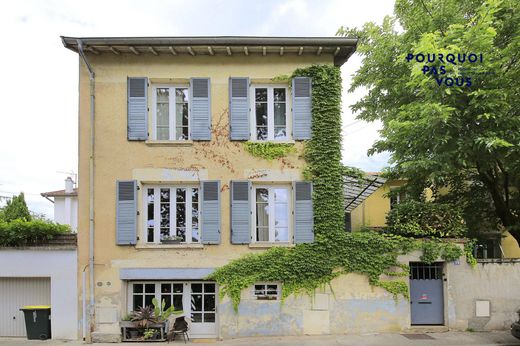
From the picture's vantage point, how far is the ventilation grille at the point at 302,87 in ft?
40.0

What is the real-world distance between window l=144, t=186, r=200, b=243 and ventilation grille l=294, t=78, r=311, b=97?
392 centimetres

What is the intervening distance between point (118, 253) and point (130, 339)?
2.27 m

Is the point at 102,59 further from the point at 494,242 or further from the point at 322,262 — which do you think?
the point at 494,242

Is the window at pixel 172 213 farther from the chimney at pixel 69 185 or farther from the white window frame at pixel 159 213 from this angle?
the chimney at pixel 69 185

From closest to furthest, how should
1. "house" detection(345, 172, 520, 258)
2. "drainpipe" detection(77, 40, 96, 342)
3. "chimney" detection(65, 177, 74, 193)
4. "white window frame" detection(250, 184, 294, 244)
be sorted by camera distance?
"drainpipe" detection(77, 40, 96, 342), "white window frame" detection(250, 184, 294, 244), "house" detection(345, 172, 520, 258), "chimney" detection(65, 177, 74, 193)

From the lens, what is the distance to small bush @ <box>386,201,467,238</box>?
12148mm

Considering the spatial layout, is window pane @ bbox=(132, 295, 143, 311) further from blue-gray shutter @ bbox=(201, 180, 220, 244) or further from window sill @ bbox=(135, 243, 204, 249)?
blue-gray shutter @ bbox=(201, 180, 220, 244)

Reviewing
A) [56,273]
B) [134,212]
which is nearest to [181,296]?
[134,212]

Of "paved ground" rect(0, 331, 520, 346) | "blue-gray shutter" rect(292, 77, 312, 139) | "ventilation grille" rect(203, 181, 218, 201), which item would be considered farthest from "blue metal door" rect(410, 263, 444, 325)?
"ventilation grille" rect(203, 181, 218, 201)

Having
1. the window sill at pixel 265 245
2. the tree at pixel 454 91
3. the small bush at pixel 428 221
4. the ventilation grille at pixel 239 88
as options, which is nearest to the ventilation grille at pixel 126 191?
the window sill at pixel 265 245

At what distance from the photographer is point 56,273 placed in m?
11.9

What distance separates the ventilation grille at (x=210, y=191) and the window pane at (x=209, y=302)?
2.69 metres

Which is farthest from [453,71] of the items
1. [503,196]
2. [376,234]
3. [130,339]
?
[130,339]

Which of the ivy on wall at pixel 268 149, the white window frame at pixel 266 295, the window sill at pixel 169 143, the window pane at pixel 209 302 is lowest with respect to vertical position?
the window pane at pixel 209 302
